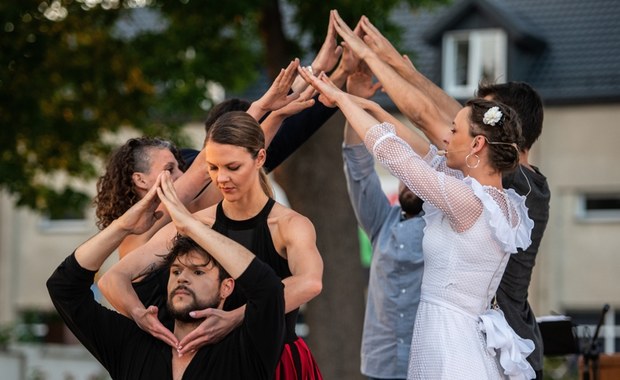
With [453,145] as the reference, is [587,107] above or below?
above

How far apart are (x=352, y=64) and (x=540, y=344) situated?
55.5 inches

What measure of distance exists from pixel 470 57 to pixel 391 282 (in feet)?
68.0

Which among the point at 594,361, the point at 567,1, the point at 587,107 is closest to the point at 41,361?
the point at 594,361

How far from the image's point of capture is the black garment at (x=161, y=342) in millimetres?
4324

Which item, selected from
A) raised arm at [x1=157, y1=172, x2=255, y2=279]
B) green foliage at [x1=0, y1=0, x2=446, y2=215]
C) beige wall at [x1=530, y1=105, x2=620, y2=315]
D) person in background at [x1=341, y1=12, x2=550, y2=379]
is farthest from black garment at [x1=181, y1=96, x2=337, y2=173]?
beige wall at [x1=530, y1=105, x2=620, y2=315]

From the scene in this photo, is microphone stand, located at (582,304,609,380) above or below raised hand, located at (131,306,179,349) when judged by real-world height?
below

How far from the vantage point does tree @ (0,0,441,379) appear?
12039mm

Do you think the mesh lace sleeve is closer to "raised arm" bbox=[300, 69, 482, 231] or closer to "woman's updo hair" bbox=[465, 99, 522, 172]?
"raised arm" bbox=[300, 69, 482, 231]

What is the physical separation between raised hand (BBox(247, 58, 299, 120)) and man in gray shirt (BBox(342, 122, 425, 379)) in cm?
93

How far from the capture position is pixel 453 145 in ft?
16.0

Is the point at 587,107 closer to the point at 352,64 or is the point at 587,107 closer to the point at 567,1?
the point at 567,1

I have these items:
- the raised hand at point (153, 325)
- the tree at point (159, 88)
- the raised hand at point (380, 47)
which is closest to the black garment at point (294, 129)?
the raised hand at point (380, 47)

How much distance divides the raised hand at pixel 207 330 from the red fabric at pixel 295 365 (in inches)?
16.3

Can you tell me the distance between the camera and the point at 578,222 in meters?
25.8
